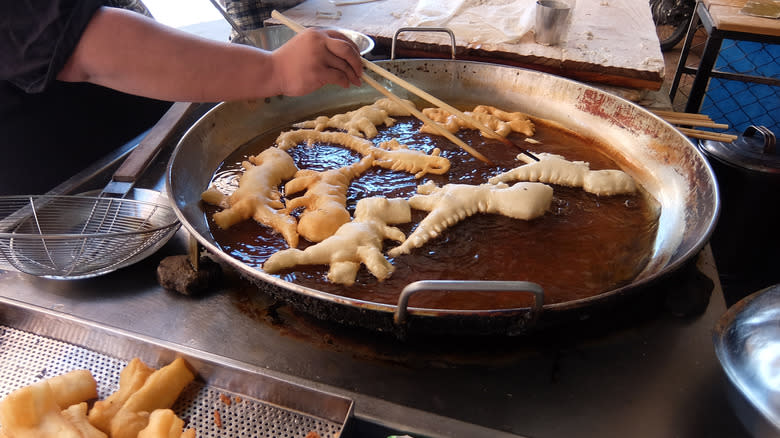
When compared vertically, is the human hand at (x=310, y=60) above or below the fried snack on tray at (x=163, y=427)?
above

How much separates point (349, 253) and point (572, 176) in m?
1.14

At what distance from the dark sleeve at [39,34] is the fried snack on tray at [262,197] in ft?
2.41

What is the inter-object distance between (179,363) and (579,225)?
5.29 feet

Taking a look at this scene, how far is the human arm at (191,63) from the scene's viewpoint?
158 cm

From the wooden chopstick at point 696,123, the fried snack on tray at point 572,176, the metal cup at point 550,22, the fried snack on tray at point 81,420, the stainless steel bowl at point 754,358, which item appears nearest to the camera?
the stainless steel bowl at point 754,358

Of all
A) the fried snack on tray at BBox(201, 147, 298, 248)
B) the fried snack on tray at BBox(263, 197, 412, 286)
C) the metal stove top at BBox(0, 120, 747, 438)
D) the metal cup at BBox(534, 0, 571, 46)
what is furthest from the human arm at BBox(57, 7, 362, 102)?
the metal cup at BBox(534, 0, 571, 46)

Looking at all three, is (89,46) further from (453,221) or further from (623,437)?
(623,437)

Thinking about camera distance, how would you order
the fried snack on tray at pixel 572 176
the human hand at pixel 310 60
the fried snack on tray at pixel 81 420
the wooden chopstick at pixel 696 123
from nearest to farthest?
the fried snack on tray at pixel 81 420, the human hand at pixel 310 60, the fried snack on tray at pixel 572 176, the wooden chopstick at pixel 696 123

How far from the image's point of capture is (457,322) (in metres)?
1.34

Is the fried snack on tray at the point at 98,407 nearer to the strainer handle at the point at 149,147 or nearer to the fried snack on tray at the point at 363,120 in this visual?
the strainer handle at the point at 149,147

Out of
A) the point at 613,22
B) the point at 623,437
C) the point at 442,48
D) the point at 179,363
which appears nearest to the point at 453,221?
the point at 623,437

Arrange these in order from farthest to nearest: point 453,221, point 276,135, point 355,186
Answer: point 276,135, point 355,186, point 453,221

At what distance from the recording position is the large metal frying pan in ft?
4.47

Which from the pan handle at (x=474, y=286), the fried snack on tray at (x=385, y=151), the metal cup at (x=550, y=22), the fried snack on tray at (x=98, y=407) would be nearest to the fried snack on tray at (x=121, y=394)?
the fried snack on tray at (x=98, y=407)
